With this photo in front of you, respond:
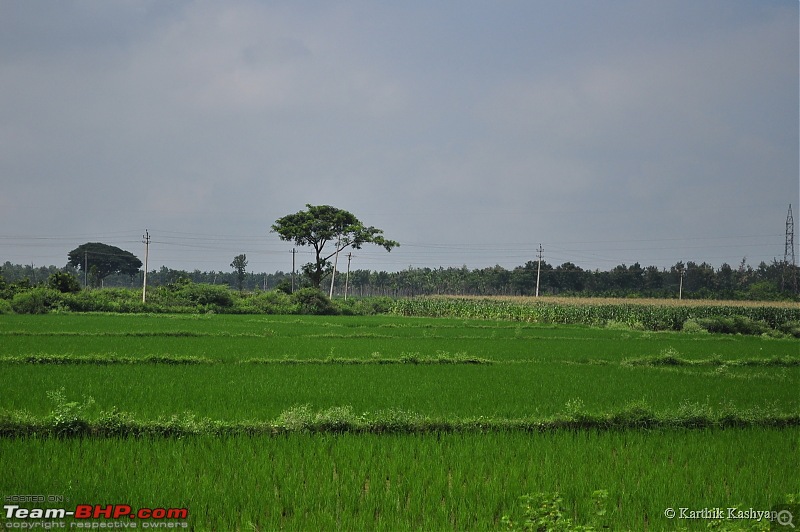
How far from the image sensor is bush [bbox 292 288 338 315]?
3975cm

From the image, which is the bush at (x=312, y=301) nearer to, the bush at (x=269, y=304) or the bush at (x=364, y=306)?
the bush at (x=269, y=304)

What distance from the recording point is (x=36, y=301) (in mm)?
31984

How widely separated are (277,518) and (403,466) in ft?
5.77

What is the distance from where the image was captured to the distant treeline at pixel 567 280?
6925 centimetres

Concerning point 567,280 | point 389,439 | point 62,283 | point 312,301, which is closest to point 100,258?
point 62,283

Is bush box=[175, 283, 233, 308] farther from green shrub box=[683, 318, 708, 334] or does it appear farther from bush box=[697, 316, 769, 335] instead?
bush box=[697, 316, 769, 335]

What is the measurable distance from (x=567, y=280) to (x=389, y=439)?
80.3 meters

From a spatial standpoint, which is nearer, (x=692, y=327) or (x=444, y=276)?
(x=692, y=327)

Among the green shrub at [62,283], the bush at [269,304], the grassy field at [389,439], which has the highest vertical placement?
the green shrub at [62,283]

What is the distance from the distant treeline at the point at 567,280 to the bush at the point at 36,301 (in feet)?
107

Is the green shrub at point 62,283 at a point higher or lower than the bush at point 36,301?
higher

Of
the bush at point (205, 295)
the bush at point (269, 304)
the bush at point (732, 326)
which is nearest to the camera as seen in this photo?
the bush at point (732, 326)

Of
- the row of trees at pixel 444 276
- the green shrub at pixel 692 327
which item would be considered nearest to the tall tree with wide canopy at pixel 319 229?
the row of trees at pixel 444 276

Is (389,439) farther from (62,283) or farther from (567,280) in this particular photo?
(567,280)
